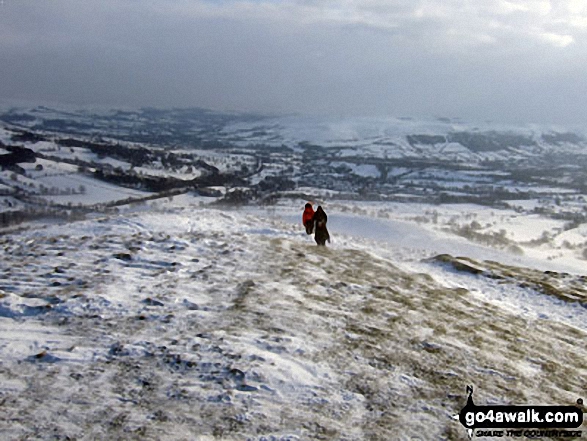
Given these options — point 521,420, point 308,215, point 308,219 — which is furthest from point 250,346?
point 308,215

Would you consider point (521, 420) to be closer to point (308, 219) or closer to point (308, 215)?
point (308, 219)

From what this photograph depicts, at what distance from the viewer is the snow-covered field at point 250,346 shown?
7086mm

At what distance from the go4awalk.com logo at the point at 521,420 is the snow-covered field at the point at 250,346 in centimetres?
31

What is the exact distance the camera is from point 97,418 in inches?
267

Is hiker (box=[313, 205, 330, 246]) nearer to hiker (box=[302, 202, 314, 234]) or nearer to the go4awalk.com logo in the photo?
hiker (box=[302, 202, 314, 234])

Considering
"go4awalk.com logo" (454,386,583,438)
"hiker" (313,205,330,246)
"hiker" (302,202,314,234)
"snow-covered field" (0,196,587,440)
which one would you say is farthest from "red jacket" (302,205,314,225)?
"go4awalk.com logo" (454,386,583,438)

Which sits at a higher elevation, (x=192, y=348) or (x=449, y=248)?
(x=192, y=348)

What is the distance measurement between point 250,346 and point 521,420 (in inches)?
210

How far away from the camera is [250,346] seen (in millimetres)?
9383

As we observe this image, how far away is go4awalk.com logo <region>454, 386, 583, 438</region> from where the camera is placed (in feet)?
24.2

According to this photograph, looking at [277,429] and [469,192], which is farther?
[469,192]

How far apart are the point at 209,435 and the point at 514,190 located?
17493 cm

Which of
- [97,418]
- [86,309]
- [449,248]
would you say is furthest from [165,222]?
[449,248]

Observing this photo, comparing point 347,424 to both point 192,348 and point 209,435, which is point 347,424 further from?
point 192,348
